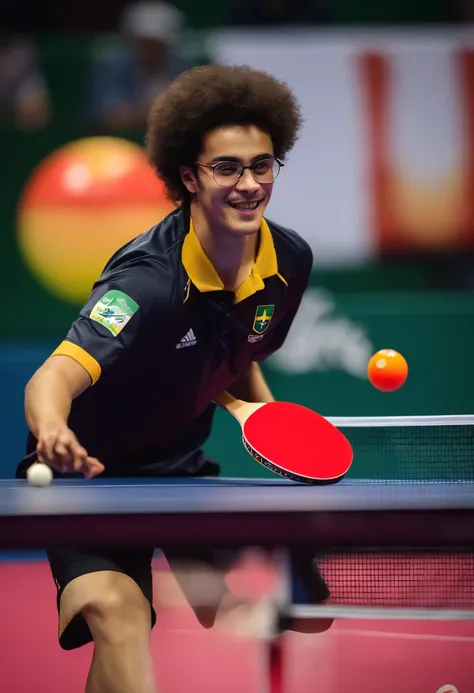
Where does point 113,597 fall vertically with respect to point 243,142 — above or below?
below

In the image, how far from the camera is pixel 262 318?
3.17 meters

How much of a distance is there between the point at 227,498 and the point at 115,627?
47 cm

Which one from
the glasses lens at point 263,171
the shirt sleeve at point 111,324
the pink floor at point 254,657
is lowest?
the pink floor at point 254,657

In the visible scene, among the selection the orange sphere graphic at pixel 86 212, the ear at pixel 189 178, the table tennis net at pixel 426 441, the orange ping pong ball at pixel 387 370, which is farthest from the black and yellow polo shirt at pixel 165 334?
the orange sphere graphic at pixel 86 212

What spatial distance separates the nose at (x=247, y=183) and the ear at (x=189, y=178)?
0.17 metres

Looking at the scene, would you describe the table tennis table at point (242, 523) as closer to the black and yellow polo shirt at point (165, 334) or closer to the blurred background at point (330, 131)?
the black and yellow polo shirt at point (165, 334)

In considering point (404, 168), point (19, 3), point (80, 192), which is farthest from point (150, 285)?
point (19, 3)

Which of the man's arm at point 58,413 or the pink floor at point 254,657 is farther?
the pink floor at point 254,657

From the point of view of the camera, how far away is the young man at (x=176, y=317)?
2639mm

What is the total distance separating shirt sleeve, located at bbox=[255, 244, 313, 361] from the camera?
3312 mm

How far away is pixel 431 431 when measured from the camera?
348 centimetres

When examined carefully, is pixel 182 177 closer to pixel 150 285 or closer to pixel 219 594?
pixel 150 285

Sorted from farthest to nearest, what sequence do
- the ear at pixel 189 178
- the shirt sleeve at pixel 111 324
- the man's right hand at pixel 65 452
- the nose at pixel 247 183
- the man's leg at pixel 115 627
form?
the ear at pixel 189 178 → the nose at pixel 247 183 → the shirt sleeve at pixel 111 324 → the man's leg at pixel 115 627 → the man's right hand at pixel 65 452

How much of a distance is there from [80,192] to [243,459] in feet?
4.91
